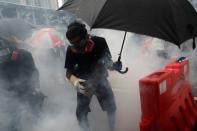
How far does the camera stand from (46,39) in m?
8.89

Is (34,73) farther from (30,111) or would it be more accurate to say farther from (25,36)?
(25,36)

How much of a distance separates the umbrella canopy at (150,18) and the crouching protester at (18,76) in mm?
1047

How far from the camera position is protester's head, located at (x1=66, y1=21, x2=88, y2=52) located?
387 cm

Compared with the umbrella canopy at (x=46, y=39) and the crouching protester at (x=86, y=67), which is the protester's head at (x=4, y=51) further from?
the umbrella canopy at (x=46, y=39)

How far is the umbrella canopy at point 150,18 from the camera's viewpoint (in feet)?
11.3

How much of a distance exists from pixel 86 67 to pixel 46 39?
4.98 metres

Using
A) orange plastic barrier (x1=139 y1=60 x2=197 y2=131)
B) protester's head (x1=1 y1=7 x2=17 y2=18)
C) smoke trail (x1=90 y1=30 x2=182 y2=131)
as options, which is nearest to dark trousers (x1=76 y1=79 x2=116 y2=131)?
orange plastic barrier (x1=139 y1=60 x2=197 y2=131)

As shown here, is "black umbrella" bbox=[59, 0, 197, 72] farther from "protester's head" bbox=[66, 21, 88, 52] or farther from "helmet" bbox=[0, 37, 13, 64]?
"helmet" bbox=[0, 37, 13, 64]

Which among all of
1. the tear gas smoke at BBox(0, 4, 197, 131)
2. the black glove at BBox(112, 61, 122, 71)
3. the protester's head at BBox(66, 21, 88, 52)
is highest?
the protester's head at BBox(66, 21, 88, 52)

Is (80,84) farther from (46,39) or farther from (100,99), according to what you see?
(46,39)

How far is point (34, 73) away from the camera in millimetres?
4348

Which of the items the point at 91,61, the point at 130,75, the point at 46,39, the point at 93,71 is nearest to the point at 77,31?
the point at 91,61

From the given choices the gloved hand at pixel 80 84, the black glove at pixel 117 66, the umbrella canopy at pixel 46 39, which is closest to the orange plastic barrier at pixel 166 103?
the black glove at pixel 117 66

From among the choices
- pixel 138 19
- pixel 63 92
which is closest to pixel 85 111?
pixel 138 19
